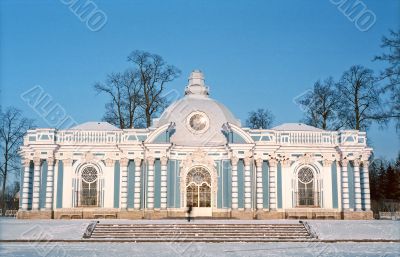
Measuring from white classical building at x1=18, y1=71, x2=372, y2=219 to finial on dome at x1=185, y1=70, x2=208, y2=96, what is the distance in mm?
4860

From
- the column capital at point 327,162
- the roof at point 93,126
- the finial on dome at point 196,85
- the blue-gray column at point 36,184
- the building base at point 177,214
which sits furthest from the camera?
the finial on dome at point 196,85

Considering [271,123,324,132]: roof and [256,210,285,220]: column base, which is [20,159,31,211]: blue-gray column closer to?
[256,210,285,220]: column base

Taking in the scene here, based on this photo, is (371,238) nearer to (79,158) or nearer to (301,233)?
(301,233)

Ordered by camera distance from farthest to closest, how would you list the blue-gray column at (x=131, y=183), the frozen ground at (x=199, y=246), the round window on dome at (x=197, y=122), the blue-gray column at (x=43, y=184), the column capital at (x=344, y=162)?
the round window on dome at (x=197, y=122) < the column capital at (x=344, y=162) < the blue-gray column at (x=131, y=183) < the blue-gray column at (x=43, y=184) < the frozen ground at (x=199, y=246)

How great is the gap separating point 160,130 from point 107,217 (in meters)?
6.20

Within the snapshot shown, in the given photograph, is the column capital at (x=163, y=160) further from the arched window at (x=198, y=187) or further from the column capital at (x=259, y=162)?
the column capital at (x=259, y=162)

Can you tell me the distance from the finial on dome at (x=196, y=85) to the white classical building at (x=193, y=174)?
4860 mm

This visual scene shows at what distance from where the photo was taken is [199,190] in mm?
33156

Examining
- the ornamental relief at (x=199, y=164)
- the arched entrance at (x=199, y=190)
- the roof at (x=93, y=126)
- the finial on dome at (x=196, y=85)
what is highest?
the finial on dome at (x=196, y=85)

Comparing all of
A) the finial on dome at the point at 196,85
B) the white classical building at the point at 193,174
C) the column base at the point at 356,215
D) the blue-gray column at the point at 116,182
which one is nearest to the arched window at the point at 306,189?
the white classical building at the point at 193,174

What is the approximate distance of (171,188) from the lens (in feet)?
108

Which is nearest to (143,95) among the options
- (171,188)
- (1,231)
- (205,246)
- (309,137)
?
(171,188)

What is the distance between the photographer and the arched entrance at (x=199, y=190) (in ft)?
108

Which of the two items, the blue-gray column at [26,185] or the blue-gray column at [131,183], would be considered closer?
the blue-gray column at [26,185]
